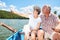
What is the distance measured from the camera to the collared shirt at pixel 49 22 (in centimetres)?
167

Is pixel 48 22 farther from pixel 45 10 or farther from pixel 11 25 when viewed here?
pixel 11 25

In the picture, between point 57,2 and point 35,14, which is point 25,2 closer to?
point 35,14

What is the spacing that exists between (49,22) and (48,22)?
0.01 metres

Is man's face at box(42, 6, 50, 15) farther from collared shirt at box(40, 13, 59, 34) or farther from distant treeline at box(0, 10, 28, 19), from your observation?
distant treeline at box(0, 10, 28, 19)

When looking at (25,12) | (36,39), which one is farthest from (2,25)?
(36,39)

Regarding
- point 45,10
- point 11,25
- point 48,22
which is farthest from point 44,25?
point 11,25

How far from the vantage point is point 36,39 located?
169 centimetres

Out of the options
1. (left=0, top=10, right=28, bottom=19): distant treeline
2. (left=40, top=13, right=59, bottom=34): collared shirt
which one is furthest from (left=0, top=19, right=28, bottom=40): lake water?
(left=40, top=13, right=59, bottom=34): collared shirt

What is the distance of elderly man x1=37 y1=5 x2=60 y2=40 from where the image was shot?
1.67m

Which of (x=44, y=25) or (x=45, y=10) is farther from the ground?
(x=45, y=10)

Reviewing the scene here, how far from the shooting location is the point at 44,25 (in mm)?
1693

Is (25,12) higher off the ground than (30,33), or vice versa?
(25,12)

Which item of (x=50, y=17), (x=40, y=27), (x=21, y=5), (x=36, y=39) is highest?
(x=21, y=5)

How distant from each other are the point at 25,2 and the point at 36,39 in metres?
0.43
